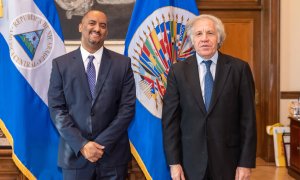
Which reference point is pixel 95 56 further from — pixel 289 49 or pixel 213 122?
pixel 289 49

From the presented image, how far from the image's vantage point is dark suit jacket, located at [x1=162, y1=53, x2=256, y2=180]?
202 cm

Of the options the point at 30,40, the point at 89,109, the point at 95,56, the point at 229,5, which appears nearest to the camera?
the point at 89,109

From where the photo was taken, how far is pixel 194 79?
206 cm

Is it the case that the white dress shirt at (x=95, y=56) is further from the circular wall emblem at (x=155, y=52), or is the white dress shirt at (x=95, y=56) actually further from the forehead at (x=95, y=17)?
the circular wall emblem at (x=155, y=52)

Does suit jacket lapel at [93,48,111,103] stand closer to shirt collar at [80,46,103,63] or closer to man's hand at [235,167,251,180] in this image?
shirt collar at [80,46,103,63]

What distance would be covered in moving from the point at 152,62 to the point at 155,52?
71 mm

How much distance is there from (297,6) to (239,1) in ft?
2.05

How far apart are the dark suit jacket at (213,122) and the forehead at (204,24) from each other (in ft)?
0.59

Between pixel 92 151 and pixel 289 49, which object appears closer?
pixel 92 151

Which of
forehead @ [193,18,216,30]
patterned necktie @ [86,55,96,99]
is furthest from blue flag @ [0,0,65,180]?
forehead @ [193,18,216,30]

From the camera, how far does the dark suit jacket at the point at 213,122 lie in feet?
6.63

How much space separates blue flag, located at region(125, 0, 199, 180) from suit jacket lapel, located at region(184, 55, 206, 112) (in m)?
0.62

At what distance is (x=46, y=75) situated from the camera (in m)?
2.75

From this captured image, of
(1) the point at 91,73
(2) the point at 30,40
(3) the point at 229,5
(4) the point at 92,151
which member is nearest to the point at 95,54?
(1) the point at 91,73
